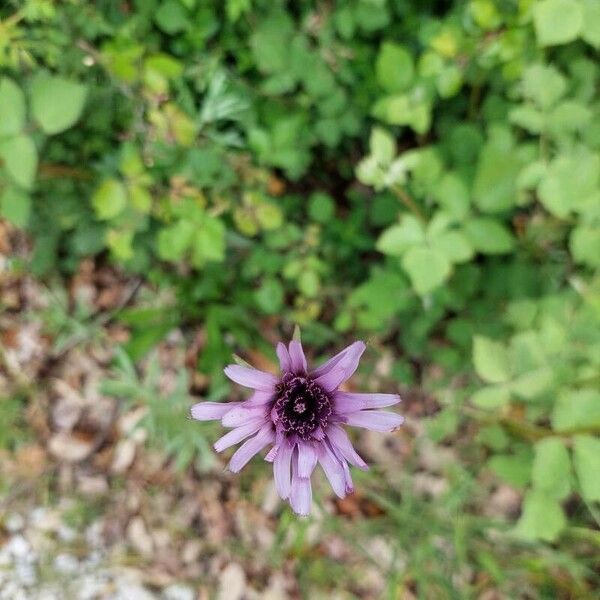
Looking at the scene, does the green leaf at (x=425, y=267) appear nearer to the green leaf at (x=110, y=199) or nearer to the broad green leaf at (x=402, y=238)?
the broad green leaf at (x=402, y=238)

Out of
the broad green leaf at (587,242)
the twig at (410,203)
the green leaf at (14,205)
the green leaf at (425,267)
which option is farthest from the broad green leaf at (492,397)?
the green leaf at (14,205)

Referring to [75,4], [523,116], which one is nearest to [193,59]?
[75,4]

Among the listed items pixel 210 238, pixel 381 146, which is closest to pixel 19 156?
pixel 210 238

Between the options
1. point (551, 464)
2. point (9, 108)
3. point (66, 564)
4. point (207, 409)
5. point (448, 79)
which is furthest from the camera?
point (66, 564)

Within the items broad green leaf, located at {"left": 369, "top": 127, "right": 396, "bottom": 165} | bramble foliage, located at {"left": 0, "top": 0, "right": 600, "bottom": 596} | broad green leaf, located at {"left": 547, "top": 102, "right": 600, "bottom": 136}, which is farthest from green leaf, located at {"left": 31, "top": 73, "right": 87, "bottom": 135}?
broad green leaf, located at {"left": 547, "top": 102, "right": 600, "bottom": 136}

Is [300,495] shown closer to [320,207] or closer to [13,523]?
[320,207]

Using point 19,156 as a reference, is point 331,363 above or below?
below

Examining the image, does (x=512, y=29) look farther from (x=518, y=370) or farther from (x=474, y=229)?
(x=518, y=370)
